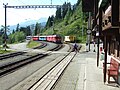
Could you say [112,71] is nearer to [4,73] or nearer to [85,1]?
[4,73]

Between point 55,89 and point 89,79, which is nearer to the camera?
point 55,89

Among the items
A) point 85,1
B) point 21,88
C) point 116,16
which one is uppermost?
point 85,1

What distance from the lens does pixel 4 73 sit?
20.5 meters

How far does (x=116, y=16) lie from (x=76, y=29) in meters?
127

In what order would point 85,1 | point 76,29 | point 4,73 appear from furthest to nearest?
point 76,29, point 85,1, point 4,73

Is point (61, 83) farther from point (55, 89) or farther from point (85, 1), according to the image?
point (85, 1)

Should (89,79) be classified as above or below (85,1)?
below

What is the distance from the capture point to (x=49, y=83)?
1599 cm

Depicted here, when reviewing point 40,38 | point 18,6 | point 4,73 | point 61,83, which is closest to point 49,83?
point 61,83

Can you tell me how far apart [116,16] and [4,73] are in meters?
12.1

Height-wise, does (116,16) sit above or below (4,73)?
above

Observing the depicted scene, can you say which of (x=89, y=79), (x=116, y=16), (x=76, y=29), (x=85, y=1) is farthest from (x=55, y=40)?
(x=116, y=16)

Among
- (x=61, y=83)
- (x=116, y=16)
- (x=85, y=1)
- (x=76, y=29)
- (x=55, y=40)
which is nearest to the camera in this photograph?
(x=116, y=16)

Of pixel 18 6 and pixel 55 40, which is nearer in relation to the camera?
pixel 18 6
